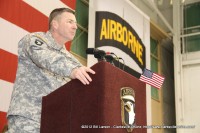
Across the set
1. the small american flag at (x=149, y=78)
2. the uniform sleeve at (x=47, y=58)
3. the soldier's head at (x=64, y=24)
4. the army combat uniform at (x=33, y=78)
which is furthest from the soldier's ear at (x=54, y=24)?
the small american flag at (x=149, y=78)

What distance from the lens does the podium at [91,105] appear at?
130cm

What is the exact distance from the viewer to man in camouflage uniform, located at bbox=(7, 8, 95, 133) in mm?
1456

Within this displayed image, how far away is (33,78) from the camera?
1.64m

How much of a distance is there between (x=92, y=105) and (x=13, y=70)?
6.30 feet

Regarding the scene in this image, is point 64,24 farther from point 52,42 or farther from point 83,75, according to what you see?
point 83,75

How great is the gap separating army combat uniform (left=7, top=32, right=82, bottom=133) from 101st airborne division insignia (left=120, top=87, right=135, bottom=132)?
0.80 ft

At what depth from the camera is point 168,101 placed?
9.07 m

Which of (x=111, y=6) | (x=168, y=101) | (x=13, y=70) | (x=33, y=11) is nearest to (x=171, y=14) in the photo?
(x=168, y=101)

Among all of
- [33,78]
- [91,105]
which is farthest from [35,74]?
[91,105]

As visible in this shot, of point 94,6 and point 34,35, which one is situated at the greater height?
point 94,6

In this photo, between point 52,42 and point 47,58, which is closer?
point 47,58

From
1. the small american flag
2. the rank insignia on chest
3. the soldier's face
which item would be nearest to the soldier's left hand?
the rank insignia on chest

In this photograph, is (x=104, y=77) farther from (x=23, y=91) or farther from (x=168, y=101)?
(x=168, y=101)

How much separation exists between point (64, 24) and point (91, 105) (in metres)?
0.61
